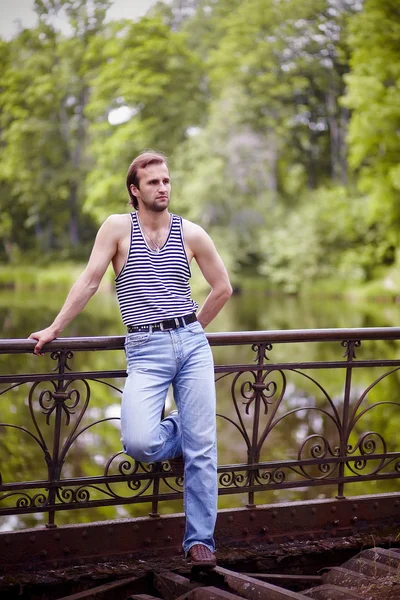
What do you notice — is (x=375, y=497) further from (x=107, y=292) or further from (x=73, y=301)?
(x=107, y=292)

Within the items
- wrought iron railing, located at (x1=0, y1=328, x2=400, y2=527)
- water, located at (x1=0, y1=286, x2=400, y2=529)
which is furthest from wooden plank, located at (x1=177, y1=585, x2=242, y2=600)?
water, located at (x1=0, y1=286, x2=400, y2=529)

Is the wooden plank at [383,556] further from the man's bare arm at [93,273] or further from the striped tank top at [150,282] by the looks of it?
the man's bare arm at [93,273]

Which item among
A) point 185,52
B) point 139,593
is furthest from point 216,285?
point 185,52

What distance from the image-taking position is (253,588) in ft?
10.4

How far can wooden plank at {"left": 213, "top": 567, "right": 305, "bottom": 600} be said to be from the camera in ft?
9.90

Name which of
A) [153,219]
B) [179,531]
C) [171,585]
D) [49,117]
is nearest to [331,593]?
[171,585]

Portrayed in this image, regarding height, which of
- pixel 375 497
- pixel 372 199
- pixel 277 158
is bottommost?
pixel 375 497

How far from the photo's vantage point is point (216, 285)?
139 inches

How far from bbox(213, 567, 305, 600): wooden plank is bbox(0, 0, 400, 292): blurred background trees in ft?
89.5

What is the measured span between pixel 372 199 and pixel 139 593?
25.1 m

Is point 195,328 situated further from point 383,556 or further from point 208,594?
point 383,556

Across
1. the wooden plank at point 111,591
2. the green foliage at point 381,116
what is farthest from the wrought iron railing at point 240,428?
the green foliage at point 381,116

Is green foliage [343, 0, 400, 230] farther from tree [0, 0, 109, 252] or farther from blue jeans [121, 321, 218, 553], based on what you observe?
blue jeans [121, 321, 218, 553]

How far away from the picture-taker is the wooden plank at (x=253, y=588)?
302 centimetres
